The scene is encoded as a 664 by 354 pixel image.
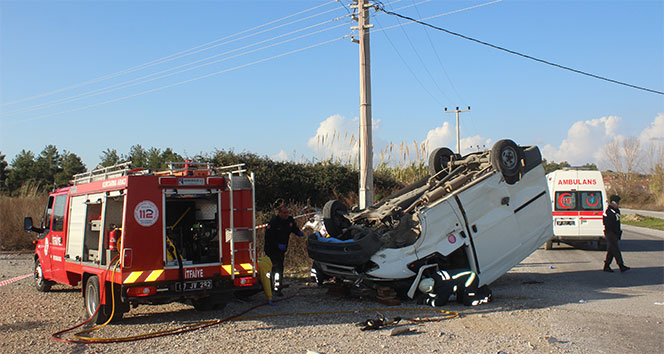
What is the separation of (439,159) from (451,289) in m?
3.51

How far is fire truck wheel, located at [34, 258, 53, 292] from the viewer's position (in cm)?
1050

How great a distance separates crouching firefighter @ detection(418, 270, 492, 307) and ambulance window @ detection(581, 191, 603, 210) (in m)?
10.4

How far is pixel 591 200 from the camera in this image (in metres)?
17.5

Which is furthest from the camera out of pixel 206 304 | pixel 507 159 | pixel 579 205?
pixel 579 205

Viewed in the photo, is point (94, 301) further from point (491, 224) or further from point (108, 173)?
point (491, 224)

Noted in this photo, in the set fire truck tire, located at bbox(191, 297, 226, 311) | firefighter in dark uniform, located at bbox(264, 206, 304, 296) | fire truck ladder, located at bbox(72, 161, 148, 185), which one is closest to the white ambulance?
firefighter in dark uniform, located at bbox(264, 206, 304, 296)

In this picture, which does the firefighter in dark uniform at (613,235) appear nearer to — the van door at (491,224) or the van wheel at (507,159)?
the van door at (491,224)

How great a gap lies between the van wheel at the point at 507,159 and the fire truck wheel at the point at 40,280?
8.95 meters

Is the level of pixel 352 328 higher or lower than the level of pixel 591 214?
lower

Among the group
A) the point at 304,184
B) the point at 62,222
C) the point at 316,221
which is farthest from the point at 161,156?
the point at 62,222

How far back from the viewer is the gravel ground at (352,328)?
6.31 metres

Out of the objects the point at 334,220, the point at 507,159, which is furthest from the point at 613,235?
the point at 334,220

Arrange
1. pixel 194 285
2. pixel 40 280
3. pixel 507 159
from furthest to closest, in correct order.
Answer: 1. pixel 40 280
2. pixel 507 159
3. pixel 194 285

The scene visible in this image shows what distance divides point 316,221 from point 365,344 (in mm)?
7341
